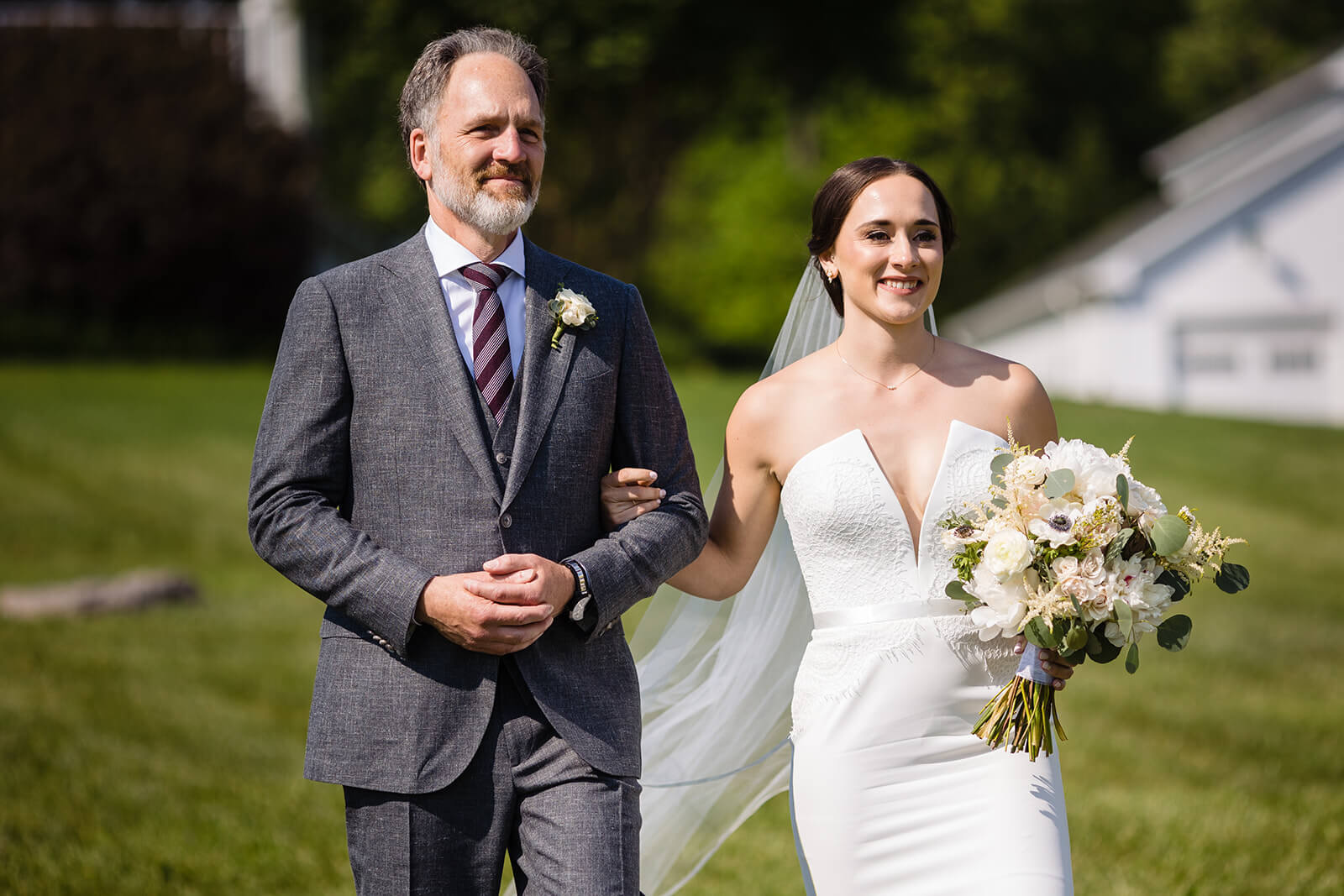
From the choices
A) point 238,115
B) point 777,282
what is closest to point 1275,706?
point 238,115

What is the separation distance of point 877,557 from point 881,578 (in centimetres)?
7

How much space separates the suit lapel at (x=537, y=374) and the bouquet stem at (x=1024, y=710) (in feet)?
5.15

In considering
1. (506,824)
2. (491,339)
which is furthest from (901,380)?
(506,824)

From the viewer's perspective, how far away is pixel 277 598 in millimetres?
14539

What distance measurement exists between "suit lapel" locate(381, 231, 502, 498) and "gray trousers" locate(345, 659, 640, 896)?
0.56 metres

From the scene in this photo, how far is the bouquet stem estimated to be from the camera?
13.2 ft

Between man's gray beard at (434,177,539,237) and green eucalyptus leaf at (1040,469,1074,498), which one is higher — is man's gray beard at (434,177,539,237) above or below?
above

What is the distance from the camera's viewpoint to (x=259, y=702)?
1068 centimetres

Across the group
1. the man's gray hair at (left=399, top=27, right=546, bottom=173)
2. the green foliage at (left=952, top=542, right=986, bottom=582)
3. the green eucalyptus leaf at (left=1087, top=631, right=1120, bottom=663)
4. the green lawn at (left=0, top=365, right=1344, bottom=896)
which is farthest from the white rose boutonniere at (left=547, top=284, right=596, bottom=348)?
the green lawn at (left=0, top=365, right=1344, bottom=896)

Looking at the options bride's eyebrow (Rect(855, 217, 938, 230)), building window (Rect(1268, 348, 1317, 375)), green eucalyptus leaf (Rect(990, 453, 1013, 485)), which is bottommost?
green eucalyptus leaf (Rect(990, 453, 1013, 485))

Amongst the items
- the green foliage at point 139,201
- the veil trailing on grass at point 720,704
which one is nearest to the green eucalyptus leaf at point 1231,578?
the veil trailing on grass at point 720,704

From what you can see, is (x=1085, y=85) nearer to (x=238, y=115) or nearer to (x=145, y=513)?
(x=238, y=115)

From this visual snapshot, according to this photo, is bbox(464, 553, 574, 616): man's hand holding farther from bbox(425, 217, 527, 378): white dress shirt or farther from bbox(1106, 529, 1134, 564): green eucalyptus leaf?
bbox(1106, 529, 1134, 564): green eucalyptus leaf

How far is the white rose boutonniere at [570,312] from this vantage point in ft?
12.1
